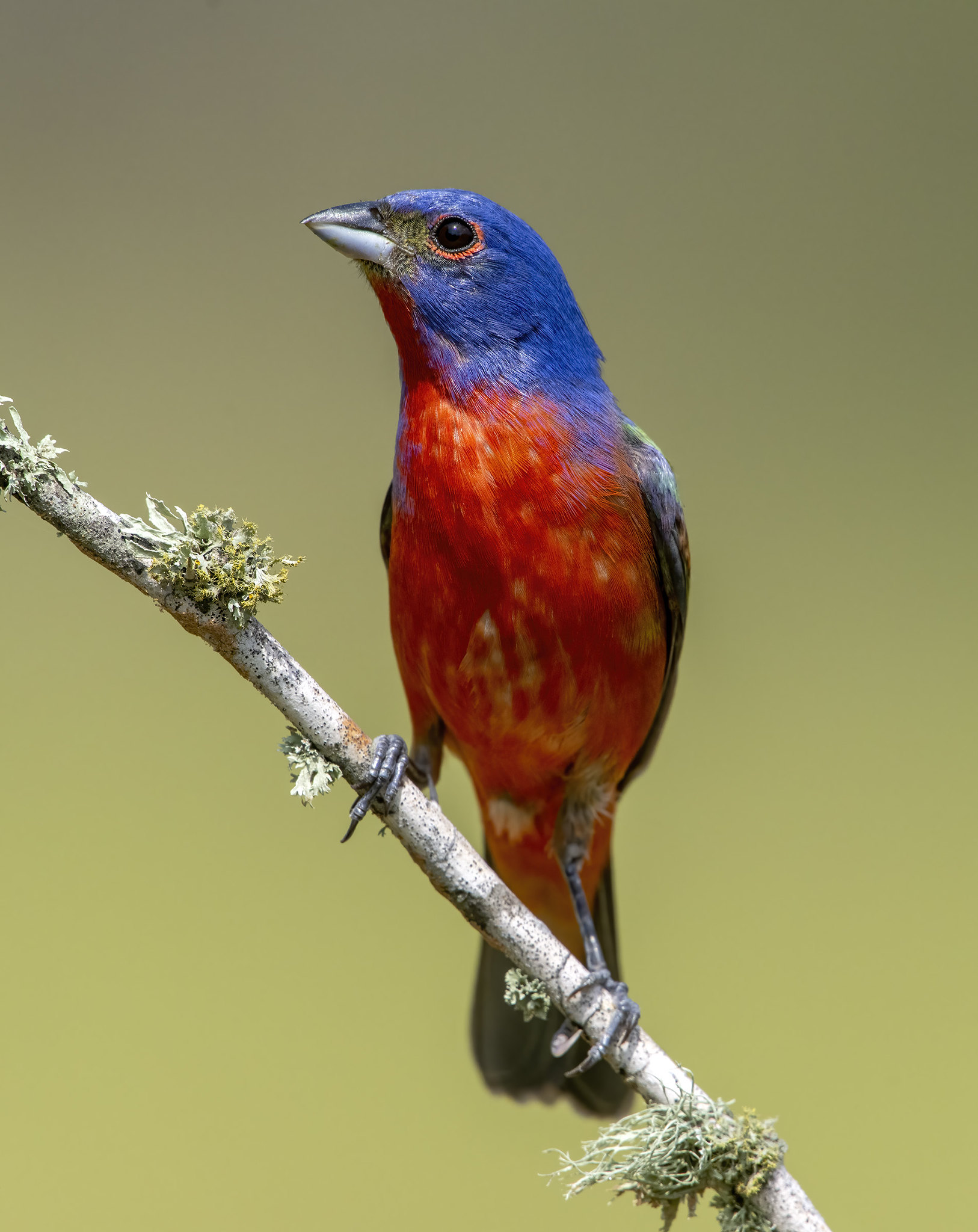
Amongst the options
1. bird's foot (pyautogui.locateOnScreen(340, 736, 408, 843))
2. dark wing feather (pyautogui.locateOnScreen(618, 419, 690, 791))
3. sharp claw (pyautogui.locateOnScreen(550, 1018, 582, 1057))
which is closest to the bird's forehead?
dark wing feather (pyautogui.locateOnScreen(618, 419, 690, 791))

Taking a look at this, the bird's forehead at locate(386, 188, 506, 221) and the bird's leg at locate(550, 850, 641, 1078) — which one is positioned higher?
the bird's forehead at locate(386, 188, 506, 221)

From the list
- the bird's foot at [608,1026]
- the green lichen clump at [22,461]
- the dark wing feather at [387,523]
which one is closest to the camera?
the green lichen clump at [22,461]

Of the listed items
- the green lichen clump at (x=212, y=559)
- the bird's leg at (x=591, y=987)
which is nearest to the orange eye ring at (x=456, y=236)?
the green lichen clump at (x=212, y=559)

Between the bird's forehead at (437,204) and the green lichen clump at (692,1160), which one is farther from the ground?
the bird's forehead at (437,204)

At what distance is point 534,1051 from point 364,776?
1.34 meters

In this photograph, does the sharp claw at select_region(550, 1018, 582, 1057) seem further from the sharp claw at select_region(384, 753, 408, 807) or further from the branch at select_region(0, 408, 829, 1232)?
the sharp claw at select_region(384, 753, 408, 807)

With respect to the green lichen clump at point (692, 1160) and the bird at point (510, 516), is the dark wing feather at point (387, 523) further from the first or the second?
the green lichen clump at point (692, 1160)

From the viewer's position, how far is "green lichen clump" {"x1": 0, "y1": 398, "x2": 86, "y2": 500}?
4.54ft

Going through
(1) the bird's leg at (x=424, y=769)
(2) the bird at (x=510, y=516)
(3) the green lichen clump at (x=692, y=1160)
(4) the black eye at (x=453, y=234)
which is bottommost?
(3) the green lichen clump at (x=692, y=1160)

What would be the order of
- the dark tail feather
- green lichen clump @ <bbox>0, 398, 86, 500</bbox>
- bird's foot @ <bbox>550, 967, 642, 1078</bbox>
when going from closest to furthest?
green lichen clump @ <bbox>0, 398, 86, 500</bbox>
bird's foot @ <bbox>550, 967, 642, 1078</bbox>
the dark tail feather

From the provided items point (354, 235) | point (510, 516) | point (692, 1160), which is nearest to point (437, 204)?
point (354, 235)

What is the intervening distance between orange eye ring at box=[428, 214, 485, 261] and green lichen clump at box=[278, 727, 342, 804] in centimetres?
101

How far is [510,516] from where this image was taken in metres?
1.95

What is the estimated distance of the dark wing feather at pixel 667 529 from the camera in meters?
2.17
